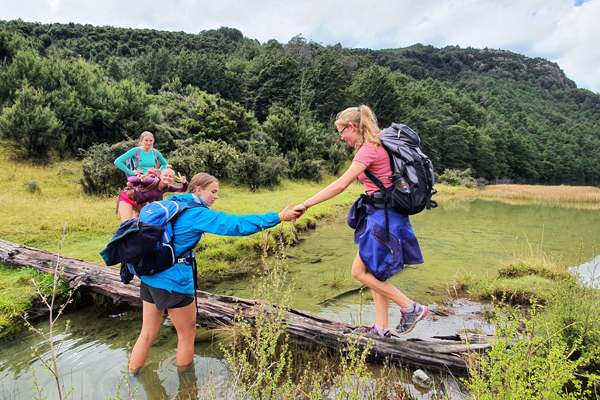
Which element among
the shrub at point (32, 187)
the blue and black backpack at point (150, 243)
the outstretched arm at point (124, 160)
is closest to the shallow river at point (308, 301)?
the blue and black backpack at point (150, 243)

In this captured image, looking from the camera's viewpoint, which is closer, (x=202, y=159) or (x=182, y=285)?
(x=182, y=285)

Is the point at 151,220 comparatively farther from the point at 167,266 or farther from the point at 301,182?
the point at 301,182

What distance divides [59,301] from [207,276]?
2.44 metres

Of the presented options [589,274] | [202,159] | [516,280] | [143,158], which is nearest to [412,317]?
[516,280]

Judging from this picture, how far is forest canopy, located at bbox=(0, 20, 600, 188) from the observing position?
18484 millimetres

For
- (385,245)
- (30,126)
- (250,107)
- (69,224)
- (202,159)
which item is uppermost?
(250,107)

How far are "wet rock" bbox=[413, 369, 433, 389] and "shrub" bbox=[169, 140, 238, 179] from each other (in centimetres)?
1554

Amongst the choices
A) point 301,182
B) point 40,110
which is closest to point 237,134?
point 301,182

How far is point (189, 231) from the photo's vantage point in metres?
3.01

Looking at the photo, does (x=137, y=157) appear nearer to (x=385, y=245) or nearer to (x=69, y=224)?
(x=69, y=224)

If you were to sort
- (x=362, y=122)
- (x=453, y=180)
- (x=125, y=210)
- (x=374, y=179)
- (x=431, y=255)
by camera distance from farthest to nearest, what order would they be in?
1. (x=453, y=180)
2. (x=431, y=255)
3. (x=125, y=210)
4. (x=362, y=122)
5. (x=374, y=179)

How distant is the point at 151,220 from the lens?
2871 millimetres

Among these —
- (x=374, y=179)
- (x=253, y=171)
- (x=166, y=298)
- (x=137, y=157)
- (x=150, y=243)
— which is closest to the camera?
(x=150, y=243)

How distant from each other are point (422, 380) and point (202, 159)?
17188 millimetres
